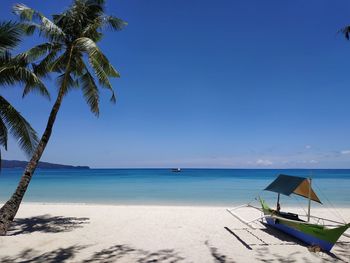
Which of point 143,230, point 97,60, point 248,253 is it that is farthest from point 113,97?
point 248,253

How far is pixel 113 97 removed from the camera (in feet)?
34.9

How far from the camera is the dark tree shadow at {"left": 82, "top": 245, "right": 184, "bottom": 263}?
22.5 ft

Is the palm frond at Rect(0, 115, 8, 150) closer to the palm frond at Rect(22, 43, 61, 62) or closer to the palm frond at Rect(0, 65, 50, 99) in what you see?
the palm frond at Rect(0, 65, 50, 99)

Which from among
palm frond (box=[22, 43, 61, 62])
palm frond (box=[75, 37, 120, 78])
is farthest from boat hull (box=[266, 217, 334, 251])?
palm frond (box=[22, 43, 61, 62])

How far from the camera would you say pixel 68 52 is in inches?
377

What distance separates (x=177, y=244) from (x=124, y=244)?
1.32m

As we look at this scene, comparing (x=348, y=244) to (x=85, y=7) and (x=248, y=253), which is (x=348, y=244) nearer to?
(x=248, y=253)

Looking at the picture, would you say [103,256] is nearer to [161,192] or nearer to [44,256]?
[44,256]

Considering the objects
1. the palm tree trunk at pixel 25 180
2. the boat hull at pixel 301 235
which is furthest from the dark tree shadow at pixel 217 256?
the palm tree trunk at pixel 25 180

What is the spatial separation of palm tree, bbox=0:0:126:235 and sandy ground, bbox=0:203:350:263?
162cm

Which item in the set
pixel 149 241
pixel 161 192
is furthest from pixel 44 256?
pixel 161 192

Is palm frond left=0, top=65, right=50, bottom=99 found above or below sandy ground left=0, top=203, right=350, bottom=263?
above

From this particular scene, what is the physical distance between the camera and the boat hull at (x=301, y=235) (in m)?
7.62

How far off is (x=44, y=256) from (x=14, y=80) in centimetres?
450
